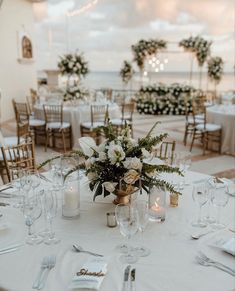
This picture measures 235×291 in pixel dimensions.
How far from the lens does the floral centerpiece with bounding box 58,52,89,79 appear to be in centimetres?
770

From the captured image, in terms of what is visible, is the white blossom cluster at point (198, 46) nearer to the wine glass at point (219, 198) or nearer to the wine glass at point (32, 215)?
the wine glass at point (219, 198)

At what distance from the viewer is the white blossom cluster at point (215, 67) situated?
12.2 meters

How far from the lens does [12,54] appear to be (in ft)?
33.2

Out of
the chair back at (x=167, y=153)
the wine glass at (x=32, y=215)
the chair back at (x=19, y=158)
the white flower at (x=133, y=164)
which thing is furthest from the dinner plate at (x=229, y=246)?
the chair back at (x=19, y=158)

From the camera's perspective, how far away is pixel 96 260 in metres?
1.49

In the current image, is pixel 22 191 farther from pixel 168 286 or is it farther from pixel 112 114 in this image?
pixel 112 114

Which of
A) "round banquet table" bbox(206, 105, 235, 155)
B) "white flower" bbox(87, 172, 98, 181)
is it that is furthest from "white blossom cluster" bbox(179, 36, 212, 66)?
"white flower" bbox(87, 172, 98, 181)

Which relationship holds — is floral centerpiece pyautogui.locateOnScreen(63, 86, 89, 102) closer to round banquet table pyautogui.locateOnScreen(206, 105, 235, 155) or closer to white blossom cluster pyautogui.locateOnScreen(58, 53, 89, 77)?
white blossom cluster pyautogui.locateOnScreen(58, 53, 89, 77)

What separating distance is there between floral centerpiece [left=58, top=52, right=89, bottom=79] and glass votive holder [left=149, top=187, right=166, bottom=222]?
6.23 m

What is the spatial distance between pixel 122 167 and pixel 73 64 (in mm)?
6237

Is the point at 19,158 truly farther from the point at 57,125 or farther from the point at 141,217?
the point at 57,125

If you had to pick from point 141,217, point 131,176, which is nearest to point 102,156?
point 131,176

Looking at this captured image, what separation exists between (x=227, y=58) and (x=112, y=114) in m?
7.75

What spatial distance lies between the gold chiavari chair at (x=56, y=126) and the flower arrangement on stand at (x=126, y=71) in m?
6.84
